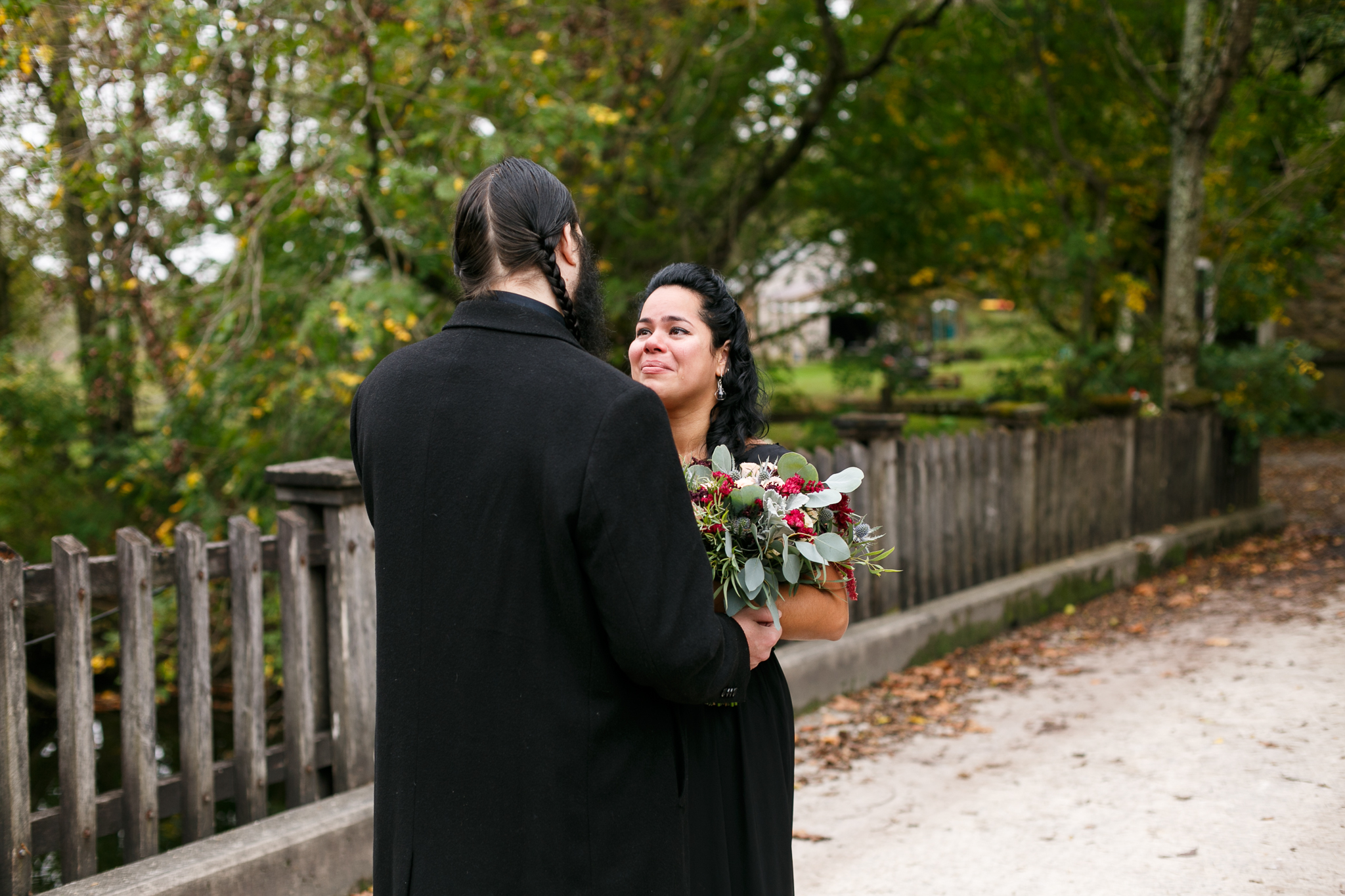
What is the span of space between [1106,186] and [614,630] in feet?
37.3

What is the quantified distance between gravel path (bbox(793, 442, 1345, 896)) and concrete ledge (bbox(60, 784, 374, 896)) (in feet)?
5.37

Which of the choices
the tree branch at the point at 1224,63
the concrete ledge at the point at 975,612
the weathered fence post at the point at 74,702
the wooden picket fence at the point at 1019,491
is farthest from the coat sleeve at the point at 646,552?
the tree branch at the point at 1224,63

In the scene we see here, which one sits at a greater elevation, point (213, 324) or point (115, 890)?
point (213, 324)

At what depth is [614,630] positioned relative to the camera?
1579 mm

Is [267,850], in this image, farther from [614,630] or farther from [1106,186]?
[1106,186]

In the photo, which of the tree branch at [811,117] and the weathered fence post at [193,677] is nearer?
the weathered fence post at [193,677]

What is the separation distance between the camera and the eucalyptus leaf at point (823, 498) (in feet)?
6.79

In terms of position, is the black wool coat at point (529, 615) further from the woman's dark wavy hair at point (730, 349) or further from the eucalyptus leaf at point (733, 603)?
the woman's dark wavy hair at point (730, 349)

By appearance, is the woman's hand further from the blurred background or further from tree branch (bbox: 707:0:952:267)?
tree branch (bbox: 707:0:952:267)

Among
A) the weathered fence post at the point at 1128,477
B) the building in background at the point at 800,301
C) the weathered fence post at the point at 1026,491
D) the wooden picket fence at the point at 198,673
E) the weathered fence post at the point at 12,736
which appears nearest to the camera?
the weathered fence post at the point at 12,736

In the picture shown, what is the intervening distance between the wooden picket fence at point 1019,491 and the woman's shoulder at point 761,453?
3.07 meters

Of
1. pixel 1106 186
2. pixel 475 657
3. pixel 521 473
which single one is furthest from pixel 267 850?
pixel 1106 186

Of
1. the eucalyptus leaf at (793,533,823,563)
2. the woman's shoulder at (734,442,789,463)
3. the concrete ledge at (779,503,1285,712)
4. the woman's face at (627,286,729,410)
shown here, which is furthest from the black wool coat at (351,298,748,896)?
the concrete ledge at (779,503,1285,712)

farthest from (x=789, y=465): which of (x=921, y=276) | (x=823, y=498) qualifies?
(x=921, y=276)
